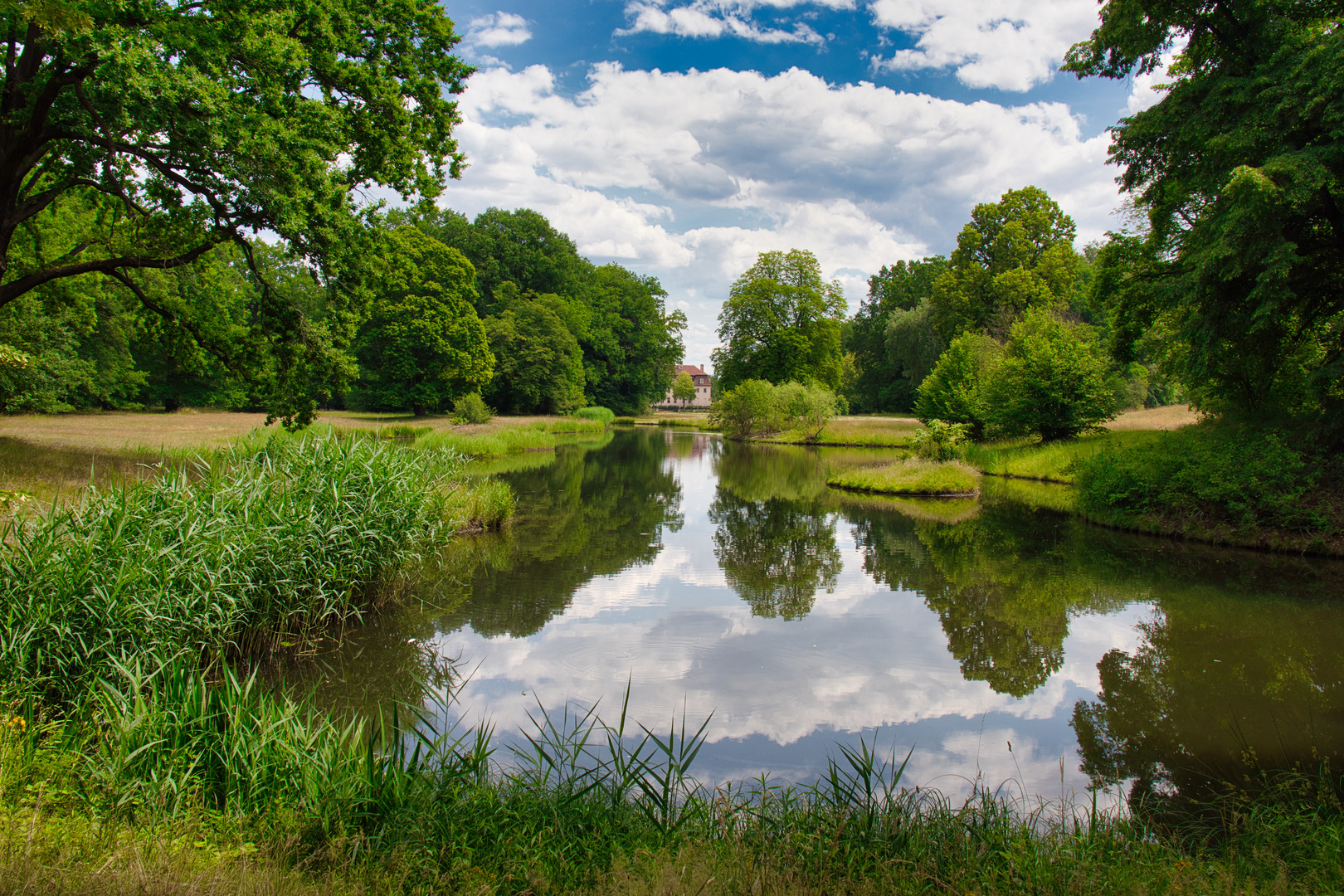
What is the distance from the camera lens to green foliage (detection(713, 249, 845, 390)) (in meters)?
49.0

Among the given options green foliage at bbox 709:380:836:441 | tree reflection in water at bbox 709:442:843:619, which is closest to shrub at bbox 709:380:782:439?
green foliage at bbox 709:380:836:441

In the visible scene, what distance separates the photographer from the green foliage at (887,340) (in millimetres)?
54628

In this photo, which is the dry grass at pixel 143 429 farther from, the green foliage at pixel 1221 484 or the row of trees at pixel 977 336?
the row of trees at pixel 977 336

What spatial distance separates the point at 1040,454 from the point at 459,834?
82.2 feet

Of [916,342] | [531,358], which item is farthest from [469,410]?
[916,342]

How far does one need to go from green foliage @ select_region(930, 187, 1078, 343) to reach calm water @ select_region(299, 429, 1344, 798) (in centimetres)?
2520

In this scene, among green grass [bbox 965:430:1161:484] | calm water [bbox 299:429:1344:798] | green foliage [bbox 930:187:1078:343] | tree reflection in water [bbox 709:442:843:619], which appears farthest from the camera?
green foliage [bbox 930:187:1078:343]

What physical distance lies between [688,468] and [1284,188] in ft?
67.6

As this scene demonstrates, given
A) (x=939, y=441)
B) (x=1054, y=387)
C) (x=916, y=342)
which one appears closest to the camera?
(x=1054, y=387)

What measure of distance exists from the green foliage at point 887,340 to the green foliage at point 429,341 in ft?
107

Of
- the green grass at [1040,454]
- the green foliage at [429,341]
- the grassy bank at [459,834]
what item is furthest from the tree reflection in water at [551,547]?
the green foliage at [429,341]

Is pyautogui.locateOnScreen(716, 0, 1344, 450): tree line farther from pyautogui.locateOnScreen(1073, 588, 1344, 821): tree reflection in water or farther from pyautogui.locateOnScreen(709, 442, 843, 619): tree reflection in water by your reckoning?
pyautogui.locateOnScreen(709, 442, 843, 619): tree reflection in water

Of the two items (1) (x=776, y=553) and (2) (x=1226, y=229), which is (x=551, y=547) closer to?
(1) (x=776, y=553)

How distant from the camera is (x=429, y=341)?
3672cm
